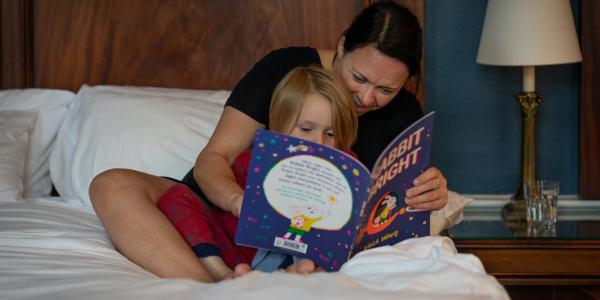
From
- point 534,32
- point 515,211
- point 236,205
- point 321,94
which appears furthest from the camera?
point 515,211

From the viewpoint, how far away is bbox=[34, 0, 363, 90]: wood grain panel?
2465 millimetres

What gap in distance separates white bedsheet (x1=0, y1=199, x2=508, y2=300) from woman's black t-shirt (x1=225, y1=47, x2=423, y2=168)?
486mm

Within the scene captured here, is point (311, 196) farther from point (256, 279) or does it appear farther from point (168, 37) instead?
point (168, 37)

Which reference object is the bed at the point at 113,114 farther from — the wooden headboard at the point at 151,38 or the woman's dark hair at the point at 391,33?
the woman's dark hair at the point at 391,33

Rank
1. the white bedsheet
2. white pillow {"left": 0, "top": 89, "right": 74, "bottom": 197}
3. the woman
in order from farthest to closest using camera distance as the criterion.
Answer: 1. white pillow {"left": 0, "top": 89, "right": 74, "bottom": 197}
2. the woman
3. the white bedsheet

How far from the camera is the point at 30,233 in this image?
1.63m

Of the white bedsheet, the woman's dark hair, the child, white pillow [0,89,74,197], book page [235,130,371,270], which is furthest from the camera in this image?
white pillow [0,89,74,197]

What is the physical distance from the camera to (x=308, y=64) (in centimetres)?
188

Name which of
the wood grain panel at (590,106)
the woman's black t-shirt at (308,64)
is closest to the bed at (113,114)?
the woman's black t-shirt at (308,64)

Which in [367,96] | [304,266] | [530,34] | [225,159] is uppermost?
[530,34]

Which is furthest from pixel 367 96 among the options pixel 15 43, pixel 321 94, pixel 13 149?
pixel 15 43

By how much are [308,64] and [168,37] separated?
765mm

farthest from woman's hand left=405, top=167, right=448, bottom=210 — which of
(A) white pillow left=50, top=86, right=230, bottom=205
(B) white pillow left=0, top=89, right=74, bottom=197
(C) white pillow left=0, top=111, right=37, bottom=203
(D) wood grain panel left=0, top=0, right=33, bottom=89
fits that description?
(D) wood grain panel left=0, top=0, right=33, bottom=89

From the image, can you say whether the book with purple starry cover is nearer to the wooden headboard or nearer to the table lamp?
the table lamp
